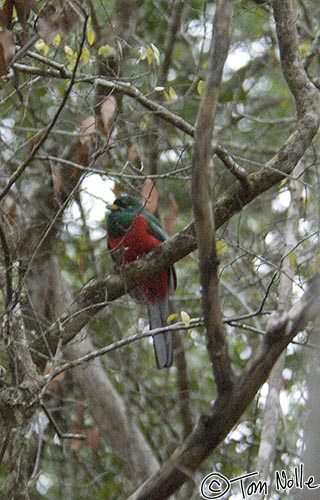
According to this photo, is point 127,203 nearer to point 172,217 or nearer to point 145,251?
point 145,251

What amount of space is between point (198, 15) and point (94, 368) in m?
2.40

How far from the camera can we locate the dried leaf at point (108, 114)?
4051mm

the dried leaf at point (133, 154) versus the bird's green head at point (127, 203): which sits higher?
the bird's green head at point (127, 203)

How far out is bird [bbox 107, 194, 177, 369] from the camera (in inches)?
208

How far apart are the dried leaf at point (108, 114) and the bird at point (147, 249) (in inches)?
45.9

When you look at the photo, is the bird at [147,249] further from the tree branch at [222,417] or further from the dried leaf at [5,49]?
the tree branch at [222,417]

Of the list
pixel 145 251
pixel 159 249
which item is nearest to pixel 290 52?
pixel 159 249

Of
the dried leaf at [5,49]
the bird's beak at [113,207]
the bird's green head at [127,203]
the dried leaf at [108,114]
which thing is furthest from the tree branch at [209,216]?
the bird's green head at [127,203]

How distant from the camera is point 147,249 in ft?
17.9

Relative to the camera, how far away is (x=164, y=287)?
555 centimetres

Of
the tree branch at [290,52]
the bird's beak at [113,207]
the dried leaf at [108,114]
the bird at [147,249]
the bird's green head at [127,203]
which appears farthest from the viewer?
the bird's green head at [127,203]

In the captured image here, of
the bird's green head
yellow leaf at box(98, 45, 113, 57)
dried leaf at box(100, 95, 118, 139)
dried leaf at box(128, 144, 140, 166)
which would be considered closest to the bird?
the bird's green head

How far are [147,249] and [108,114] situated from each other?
150 centimetres

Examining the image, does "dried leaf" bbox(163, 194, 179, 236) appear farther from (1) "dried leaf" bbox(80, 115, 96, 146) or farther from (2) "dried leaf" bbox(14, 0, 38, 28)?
(2) "dried leaf" bbox(14, 0, 38, 28)
